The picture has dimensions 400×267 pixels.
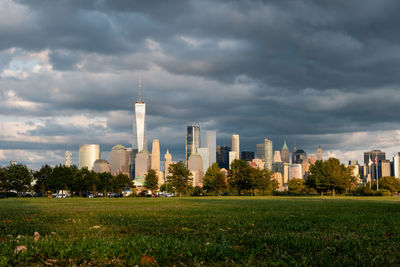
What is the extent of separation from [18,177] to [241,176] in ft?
171

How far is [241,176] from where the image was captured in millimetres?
92875

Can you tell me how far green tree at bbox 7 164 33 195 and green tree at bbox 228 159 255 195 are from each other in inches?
1905

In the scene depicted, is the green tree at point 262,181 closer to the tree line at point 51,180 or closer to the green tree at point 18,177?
the tree line at point 51,180

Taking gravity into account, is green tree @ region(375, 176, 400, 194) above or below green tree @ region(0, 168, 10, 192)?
below

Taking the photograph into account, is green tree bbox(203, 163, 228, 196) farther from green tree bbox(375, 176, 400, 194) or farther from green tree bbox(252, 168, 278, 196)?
green tree bbox(375, 176, 400, 194)

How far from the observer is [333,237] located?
23.8 ft

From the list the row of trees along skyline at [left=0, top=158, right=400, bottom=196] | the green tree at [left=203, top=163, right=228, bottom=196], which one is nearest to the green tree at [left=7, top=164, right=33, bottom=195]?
the row of trees along skyline at [left=0, top=158, right=400, bottom=196]

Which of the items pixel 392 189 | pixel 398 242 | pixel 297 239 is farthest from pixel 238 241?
pixel 392 189

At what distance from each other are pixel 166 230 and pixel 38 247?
3472mm

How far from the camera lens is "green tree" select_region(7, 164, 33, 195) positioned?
81000 mm

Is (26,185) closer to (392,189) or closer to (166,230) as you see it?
(166,230)

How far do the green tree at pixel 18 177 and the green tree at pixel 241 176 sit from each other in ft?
159

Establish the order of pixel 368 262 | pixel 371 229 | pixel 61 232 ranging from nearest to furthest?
pixel 368 262
pixel 61 232
pixel 371 229

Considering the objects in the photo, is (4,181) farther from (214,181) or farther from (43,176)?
(214,181)
